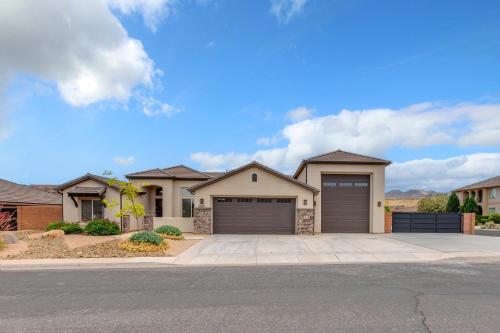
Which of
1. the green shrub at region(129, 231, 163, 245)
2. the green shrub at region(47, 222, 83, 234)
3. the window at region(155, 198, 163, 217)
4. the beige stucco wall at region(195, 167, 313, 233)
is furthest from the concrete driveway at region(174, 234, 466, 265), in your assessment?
the window at region(155, 198, 163, 217)

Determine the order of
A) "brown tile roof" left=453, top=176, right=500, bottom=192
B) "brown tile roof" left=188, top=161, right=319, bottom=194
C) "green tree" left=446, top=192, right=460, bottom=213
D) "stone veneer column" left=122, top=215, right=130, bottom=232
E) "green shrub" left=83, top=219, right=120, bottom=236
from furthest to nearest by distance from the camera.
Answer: "brown tile roof" left=453, top=176, right=500, bottom=192 → "green tree" left=446, top=192, right=460, bottom=213 → "stone veneer column" left=122, top=215, right=130, bottom=232 → "brown tile roof" left=188, top=161, right=319, bottom=194 → "green shrub" left=83, top=219, right=120, bottom=236

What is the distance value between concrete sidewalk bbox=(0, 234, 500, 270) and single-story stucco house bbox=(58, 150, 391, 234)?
340cm

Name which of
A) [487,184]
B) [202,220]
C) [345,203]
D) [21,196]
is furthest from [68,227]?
[487,184]

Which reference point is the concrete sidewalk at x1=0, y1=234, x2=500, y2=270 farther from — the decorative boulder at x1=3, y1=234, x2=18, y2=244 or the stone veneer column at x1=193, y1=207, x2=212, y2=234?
the decorative boulder at x1=3, y1=234, x2=18, y2=244

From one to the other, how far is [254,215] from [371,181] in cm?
801

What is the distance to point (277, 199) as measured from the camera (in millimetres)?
21203

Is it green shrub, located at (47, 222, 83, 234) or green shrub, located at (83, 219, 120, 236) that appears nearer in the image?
green shrub, located at (83, 219, 120, 236)

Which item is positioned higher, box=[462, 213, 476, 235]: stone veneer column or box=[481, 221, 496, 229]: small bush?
box=[462, 213, 476, 235]: stone veneer column

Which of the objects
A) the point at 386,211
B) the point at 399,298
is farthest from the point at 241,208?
the point at 399,298

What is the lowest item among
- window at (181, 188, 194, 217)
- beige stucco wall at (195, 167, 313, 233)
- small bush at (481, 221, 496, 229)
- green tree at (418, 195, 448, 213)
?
small bush at (481, 221, 496, 229)

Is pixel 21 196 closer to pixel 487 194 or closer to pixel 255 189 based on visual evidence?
pixel 255 189

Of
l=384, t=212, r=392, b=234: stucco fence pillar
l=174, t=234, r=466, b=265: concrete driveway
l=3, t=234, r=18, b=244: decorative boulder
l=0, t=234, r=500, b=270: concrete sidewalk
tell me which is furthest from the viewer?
l=384, t=212, r=392, b=234: stucco fence pillar

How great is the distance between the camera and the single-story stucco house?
20.9m

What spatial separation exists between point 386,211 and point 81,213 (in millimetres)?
20193
